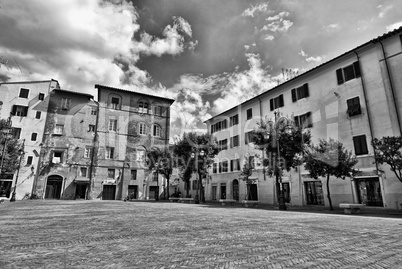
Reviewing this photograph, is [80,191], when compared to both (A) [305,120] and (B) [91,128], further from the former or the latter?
(A) [305,120]

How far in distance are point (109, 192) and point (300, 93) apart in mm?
30215

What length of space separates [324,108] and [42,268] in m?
24.6

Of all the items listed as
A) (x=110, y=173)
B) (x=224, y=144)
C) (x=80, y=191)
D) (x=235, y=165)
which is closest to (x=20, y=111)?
(x=80, y=191)

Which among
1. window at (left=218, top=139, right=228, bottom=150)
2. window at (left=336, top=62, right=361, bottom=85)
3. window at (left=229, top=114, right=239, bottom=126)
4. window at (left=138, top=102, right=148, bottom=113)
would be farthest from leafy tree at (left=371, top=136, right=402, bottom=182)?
window at (left=138, top=102, right=148, bottom=113)

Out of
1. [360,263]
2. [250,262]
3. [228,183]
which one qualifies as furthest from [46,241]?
[228,183]

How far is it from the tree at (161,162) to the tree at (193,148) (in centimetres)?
450

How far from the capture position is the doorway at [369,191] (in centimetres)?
1851

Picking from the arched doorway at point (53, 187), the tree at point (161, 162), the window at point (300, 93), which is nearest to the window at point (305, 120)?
the window at point (300, 93)

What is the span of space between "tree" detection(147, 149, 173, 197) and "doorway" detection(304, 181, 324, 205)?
18.8m

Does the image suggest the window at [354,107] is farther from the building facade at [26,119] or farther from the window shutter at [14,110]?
the window shutter at [14,110]

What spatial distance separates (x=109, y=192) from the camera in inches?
1455

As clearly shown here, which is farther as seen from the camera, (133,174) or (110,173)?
(133,174)

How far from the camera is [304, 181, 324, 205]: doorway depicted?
74.1 feet

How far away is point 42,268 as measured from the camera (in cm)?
354
